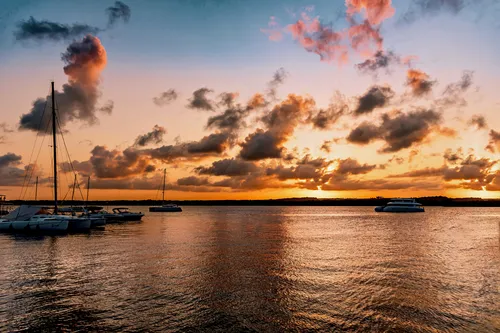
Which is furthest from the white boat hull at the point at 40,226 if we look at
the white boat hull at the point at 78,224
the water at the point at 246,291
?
the water at the point at 246,291

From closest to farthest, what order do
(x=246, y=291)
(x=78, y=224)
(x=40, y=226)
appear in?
1. (x=246, y=291)
2. (x=40, y=226)
3. (x=78, y=224)

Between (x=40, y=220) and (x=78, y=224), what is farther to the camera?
(x=78, y=224)

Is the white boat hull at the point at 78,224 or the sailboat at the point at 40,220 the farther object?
the white boat hull at the point at 78,224

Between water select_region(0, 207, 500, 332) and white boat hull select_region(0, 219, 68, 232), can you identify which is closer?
water select_region(0, 207, 500, 332)

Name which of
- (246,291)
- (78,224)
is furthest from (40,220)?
(246,291)

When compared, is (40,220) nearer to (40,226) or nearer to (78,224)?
(40,226)

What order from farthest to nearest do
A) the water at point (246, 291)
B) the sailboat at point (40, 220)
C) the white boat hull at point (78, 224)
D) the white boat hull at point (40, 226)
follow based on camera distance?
the white boat hull at point (78, 224), the white boat hull at point (40, 226), the sailboat at point (40, 220), the water at point (246, 291)

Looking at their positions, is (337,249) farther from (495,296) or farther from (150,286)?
(150,286)

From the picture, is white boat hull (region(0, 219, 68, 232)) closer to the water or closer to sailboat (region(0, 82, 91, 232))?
sailboat (region(0, 82, 91, 232))

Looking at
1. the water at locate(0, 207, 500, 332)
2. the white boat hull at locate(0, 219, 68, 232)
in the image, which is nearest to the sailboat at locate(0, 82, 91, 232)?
the white boat hull at locate(0, 219, 68, 232)

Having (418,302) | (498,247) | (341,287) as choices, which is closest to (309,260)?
(341,287)

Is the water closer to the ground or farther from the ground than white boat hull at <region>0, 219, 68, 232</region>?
closer to the ground

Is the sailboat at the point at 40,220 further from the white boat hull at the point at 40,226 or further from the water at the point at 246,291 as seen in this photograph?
the water at the point at 246,291

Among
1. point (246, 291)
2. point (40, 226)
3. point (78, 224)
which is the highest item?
point (40, 226)
